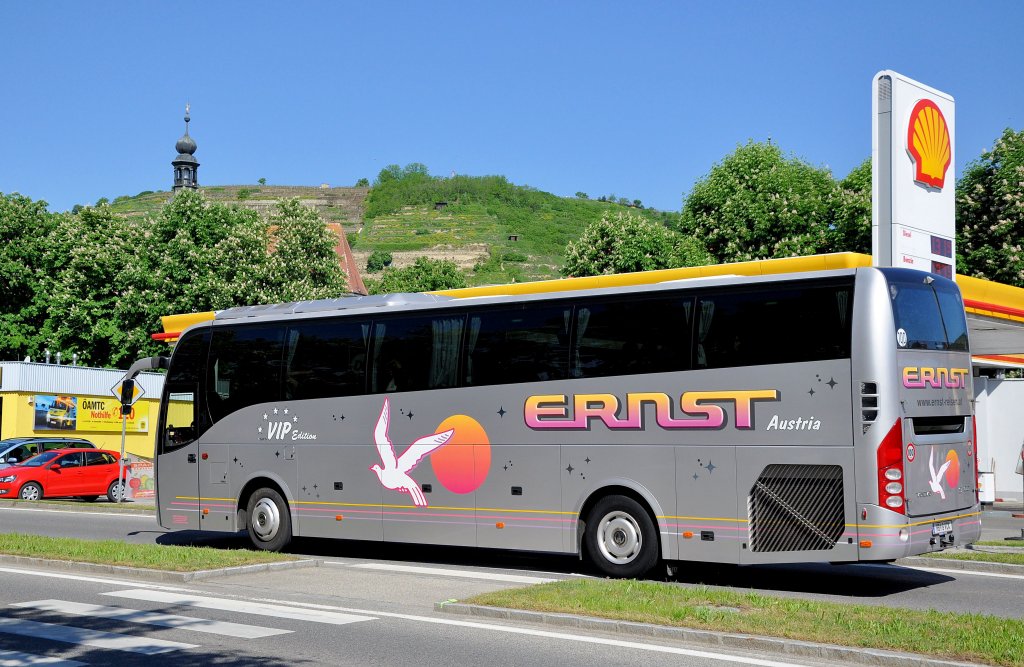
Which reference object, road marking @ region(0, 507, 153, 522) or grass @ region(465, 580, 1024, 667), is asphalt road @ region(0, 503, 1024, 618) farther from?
road marking @ region(0, 507, 153, 522)

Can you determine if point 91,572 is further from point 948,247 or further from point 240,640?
point 948,247

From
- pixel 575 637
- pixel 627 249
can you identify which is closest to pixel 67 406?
pixel 627 249

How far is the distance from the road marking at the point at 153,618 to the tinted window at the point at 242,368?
6.08 metres

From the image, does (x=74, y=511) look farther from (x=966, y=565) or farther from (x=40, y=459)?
(x=966, y=565)

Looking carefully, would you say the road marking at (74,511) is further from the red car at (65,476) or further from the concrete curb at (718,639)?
the concrete curb at (718,639)

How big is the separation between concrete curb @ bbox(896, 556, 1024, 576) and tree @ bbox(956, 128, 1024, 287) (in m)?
33.4

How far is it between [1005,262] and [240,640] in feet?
141

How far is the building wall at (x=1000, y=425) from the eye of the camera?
112 ft

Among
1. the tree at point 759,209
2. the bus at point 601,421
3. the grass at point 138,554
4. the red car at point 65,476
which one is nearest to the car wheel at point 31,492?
the red car at point 65,476

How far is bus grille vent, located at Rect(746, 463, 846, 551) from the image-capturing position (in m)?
12.4

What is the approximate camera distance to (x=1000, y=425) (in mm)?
34312

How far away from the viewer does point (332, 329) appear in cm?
1698

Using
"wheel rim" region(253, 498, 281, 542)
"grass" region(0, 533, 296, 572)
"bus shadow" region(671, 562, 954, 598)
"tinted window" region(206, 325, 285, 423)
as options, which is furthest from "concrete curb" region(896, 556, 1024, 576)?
"tinted window" region(206, 325, 285, 423)

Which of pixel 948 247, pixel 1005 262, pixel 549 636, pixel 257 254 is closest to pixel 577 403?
pixel 549 636
